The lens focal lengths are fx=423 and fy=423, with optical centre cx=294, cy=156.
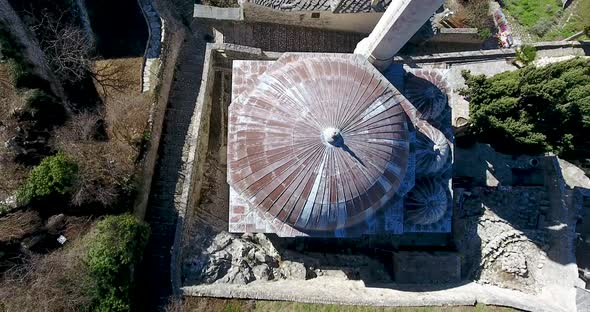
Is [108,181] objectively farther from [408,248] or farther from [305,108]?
[408,248]

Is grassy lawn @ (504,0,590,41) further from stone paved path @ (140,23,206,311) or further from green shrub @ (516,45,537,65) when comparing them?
stone paved path @ (140,23,206,311)

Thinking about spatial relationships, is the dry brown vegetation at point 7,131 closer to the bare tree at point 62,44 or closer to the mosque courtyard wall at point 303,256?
the bare tree at point 62,44

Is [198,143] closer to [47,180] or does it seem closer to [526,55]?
[47,180]

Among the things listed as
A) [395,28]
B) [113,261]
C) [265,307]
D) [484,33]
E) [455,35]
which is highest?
[484,33]

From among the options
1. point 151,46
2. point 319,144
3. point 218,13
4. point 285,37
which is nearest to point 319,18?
point 285,37

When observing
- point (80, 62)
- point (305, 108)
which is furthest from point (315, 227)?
point (80, 62)

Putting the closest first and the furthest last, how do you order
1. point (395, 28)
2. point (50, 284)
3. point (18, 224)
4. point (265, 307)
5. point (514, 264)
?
point (395, 28) → point (50, 284) → point (18, 224) → point (265, 307) → point (514, 264)

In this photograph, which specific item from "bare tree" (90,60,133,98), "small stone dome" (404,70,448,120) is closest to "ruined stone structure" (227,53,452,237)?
"small stone dome" (404,70,448,120)
